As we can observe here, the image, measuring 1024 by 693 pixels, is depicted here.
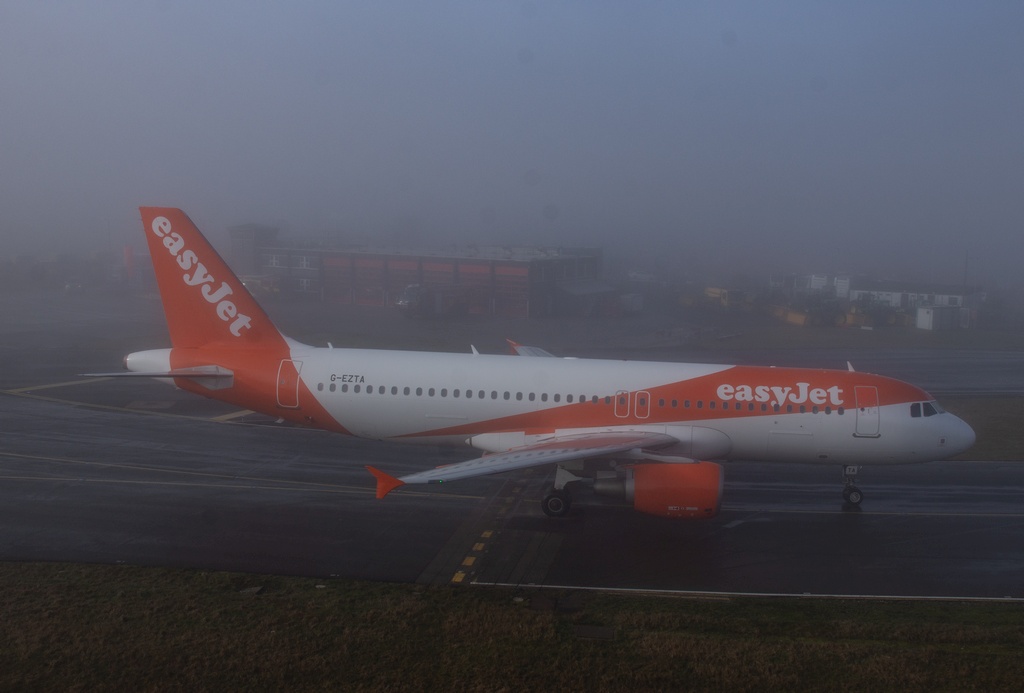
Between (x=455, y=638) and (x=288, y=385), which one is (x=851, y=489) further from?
(x=288, y=385)

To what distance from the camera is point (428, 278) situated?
57.7 meters

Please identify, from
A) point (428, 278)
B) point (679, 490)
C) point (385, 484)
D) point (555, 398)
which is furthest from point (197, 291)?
point (428, 278)

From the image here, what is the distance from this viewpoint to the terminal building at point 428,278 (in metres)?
56.0

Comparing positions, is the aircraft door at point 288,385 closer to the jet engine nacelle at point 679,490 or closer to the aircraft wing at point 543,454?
the aircraft wing at point 543,454

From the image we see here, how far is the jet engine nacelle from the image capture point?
1800 centimetres

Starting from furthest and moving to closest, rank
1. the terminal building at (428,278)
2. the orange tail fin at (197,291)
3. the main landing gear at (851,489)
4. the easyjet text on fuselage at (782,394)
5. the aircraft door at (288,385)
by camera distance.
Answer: the terminal building at (428,278) < the orange tail fin at (197,291) < the aircraft door at (288,385) < the main landing gear at (851,489) < the easyjet text on fuselage at (782,394)

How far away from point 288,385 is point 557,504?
871 centimetres

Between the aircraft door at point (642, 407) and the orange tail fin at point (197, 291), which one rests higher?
the orange tail fin at point (197, 291)

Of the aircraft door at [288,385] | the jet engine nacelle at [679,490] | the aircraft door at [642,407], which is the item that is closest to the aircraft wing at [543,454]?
the aircraft door at [642,407]

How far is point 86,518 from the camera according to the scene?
18.6 m

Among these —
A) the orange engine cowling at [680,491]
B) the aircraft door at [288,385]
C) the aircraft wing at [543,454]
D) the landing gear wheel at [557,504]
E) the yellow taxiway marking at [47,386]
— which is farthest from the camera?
the yellow taxiway marking at [47,386]

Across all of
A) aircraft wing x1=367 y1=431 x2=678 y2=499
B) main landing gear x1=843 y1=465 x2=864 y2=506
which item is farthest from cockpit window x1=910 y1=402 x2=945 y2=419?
aircraft wing x1=367 y1=431 x2=678 y2=499

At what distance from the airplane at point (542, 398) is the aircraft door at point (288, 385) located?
0.03m

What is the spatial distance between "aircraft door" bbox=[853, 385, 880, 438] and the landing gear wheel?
8.36m
